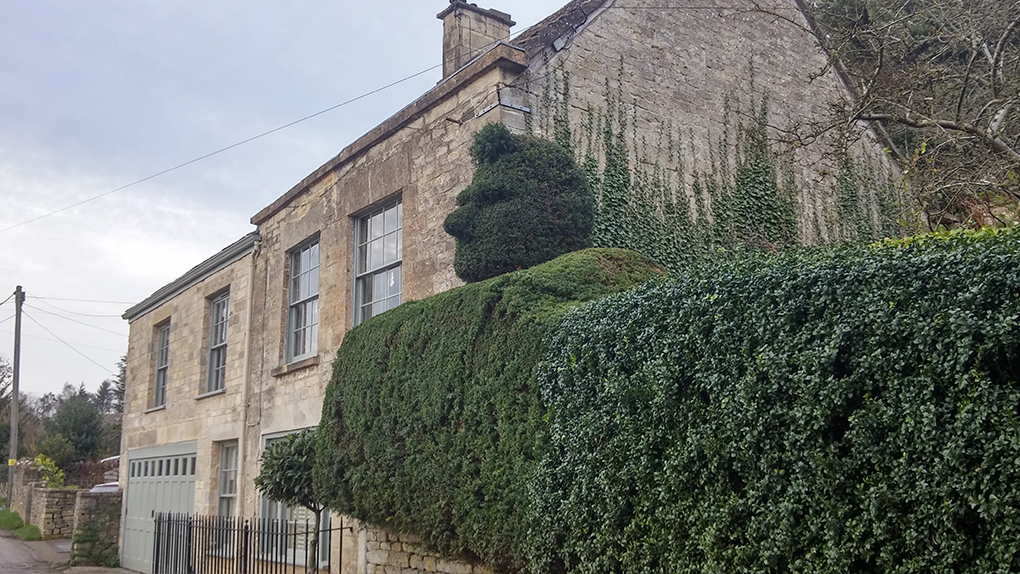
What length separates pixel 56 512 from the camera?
2489 centimetres

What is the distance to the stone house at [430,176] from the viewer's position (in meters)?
11.7

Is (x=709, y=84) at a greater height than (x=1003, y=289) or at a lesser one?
greater

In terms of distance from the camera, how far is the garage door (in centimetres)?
1717

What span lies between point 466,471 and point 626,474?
2.03 metres

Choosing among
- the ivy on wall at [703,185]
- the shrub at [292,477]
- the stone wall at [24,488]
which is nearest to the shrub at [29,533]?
the stone wall at [24,488]

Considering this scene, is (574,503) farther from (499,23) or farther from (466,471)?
(499,23)

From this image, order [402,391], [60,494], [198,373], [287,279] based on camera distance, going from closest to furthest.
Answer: [402,391], [287,279], [198,373], [60,494]

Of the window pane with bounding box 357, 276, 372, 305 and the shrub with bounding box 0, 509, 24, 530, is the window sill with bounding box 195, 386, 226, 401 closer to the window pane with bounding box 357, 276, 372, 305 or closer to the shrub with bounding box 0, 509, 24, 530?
the window pane with bounding box 357, 276, 372, 305

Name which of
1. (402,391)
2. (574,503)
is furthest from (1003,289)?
(402,391)

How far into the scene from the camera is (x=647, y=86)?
42.2 feet

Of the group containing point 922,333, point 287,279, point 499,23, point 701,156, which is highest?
point 499,23

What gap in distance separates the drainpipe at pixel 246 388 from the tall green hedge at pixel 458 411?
5393 mm

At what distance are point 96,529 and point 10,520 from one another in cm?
1162

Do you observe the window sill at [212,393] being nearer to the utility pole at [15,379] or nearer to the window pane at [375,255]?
the window pane at [375,255]
